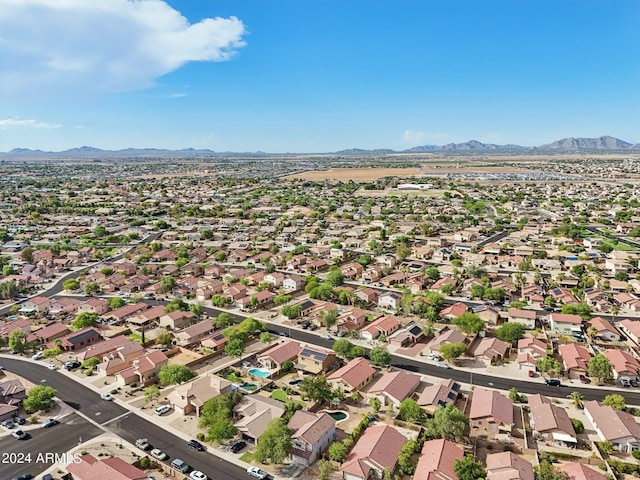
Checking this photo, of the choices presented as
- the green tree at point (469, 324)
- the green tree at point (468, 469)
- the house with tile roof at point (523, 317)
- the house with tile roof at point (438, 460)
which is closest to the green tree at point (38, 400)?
the house with tile roof at point (438, 460)

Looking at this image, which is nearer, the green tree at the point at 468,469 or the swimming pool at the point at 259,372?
the green tree at the point at 468,469

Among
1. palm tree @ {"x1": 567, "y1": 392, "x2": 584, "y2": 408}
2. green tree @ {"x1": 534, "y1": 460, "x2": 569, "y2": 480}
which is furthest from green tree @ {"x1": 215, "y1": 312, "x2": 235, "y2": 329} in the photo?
palm tree @ {"x1": 567, "y1": 392, "x2": 584, "y2": 408}

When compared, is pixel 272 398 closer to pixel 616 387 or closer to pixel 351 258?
pixel 616 387

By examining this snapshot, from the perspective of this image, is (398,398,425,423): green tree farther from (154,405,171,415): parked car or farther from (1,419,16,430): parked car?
(1,419,16,430): parked car

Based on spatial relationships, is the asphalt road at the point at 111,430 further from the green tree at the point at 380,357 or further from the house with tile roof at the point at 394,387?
the green tree at the point at 380,357

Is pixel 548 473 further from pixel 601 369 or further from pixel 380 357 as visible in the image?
pixel 380 357

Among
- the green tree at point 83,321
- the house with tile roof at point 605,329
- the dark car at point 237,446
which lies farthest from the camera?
the green tree at point 83,321
